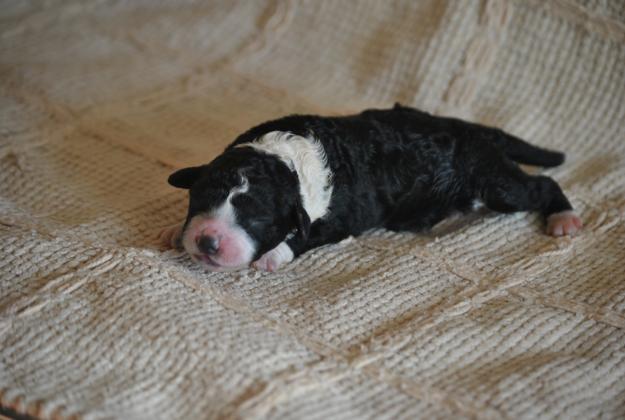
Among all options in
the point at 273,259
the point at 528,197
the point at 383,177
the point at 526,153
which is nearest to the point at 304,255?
the point at 273,259

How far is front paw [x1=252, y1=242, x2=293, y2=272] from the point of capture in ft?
5.46

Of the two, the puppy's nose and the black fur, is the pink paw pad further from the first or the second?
the puppy's nose

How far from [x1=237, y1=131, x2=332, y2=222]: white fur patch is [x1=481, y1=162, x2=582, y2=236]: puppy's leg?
0.48m

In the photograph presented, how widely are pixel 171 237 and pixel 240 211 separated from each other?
0.28m

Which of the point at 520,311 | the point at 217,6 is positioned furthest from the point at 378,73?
the point at 520,311

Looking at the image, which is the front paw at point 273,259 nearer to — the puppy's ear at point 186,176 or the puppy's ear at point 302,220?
the puppy's ear at point 302,220

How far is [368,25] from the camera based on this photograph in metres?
2.70

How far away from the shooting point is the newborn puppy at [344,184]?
Answer: 1544mm

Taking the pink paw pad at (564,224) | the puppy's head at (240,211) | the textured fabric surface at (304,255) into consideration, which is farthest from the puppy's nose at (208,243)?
the pink paw pad at (564,224)

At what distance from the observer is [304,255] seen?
178 cm

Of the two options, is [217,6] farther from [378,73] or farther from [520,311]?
[520,311]

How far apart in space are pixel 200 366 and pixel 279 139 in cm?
63

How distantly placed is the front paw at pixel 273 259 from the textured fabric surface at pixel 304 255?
4 centimetres

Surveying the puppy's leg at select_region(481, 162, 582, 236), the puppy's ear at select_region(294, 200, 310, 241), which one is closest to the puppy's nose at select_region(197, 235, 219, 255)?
the puppy's ear at select_region(294, 200, 310, 241)
